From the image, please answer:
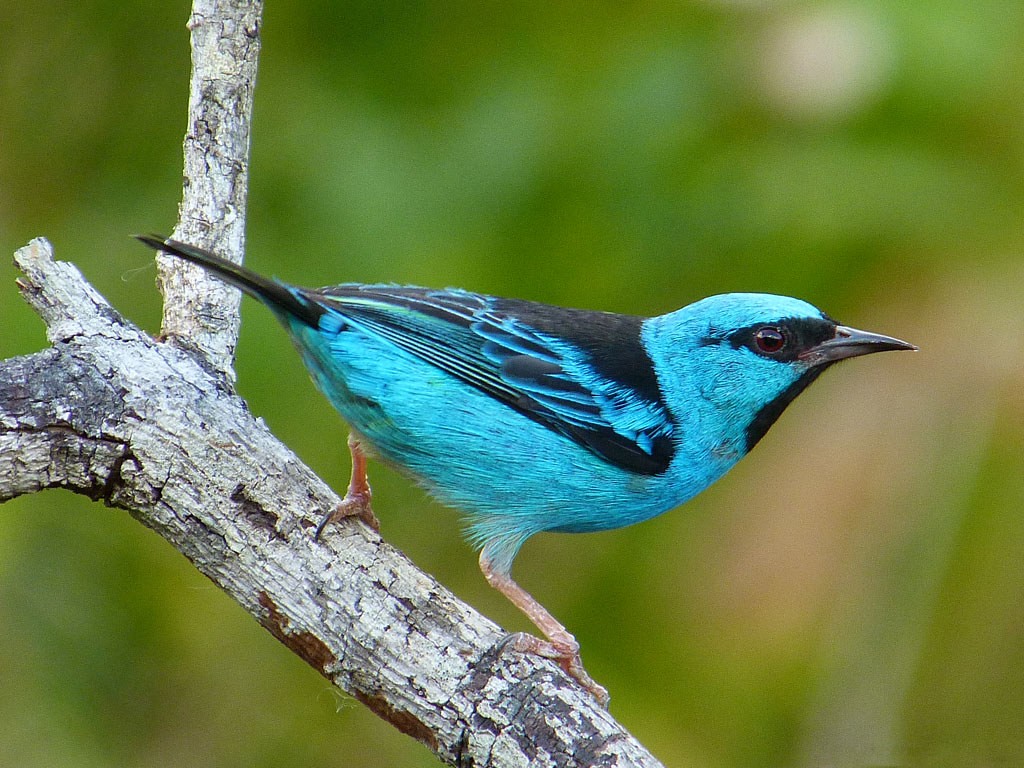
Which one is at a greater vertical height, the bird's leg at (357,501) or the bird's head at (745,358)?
the bird's head at (745,358)

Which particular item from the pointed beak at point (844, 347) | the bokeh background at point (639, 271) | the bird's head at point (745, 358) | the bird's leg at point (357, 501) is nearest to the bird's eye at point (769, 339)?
the bird's head at point (745, 358)

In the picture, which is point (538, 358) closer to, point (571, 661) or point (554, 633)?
point (554, 633)

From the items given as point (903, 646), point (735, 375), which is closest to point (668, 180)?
point (735, 375)

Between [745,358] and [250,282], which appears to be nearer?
[250,282]

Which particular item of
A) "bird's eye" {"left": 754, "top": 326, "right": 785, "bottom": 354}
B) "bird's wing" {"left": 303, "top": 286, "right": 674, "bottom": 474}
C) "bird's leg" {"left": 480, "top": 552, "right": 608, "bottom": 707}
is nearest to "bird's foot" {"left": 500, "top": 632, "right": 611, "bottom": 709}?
"bird's leg" {"left": 480, "top": 552, "right": 608, "bottom": 707}

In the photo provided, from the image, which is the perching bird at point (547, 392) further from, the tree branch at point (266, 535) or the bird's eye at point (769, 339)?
the tree branch at point (266, 535)

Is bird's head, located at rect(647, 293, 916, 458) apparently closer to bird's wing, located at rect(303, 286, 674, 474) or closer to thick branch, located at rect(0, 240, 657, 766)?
bird's wing, located at rect(303, 286, 674, 474)

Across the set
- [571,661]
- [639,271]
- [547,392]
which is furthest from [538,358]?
[571,661]
